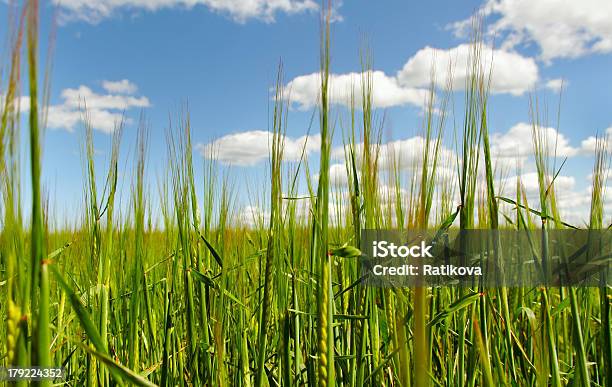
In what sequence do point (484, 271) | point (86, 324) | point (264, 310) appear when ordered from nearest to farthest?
point (86, 324) < point (264, 310) < point (484, 271)

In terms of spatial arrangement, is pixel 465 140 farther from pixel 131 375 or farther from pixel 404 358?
Result: pixel 131 375

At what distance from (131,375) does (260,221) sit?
2.99 feet

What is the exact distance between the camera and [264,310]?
0.80m

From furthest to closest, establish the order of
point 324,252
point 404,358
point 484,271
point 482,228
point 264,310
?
point 482,228
point 484,271
point 264,310
point 324,252
point 404,358

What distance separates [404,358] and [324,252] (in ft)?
0.88

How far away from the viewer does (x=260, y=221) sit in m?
1.41

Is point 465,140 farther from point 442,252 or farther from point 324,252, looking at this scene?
point 324,252

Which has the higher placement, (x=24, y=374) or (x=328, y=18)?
(x=328, y=18)

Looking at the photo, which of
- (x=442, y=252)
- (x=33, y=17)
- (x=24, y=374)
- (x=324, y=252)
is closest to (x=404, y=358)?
(x=324, y=252)

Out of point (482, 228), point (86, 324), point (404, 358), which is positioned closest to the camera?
point (404, 358)

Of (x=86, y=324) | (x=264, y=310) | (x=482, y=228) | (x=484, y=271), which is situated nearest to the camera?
(x=86, y=324)

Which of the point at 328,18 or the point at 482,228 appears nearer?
the point at 328,18

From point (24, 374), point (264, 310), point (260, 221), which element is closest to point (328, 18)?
point (264, 310)

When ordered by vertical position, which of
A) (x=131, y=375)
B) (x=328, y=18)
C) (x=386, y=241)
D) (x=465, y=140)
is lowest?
(x=131, y=375)
